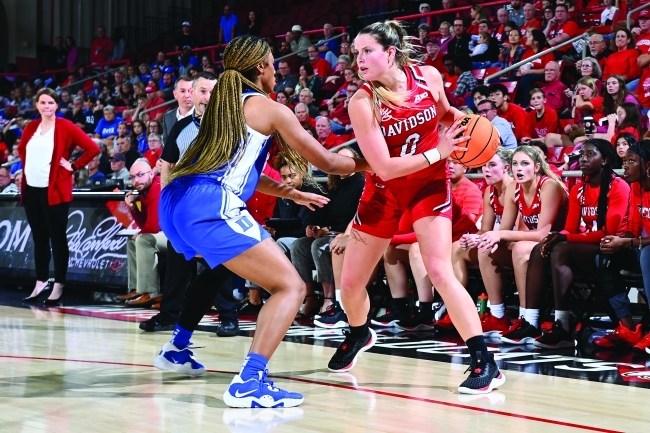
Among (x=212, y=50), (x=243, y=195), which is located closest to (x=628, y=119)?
(x=243, y=195)

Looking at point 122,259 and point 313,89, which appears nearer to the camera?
point 122,259

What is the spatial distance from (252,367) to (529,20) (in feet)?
33.9

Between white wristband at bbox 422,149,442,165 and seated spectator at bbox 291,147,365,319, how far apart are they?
3.31 meters

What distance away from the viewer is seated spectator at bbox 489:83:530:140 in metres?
9.85

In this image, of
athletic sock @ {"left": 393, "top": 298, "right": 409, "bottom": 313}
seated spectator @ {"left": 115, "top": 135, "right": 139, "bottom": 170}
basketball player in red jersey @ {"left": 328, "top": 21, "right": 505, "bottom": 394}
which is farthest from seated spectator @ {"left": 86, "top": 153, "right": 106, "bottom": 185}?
basketball player in red jersey @ {"left": 328, "top": 21, "right": 505, "bottom": 394}

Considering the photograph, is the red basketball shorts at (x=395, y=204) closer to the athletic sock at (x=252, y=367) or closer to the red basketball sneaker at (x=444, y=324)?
the athletic sock at (x=252, y=367)

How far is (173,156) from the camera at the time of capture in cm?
601

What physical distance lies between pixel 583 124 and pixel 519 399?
554 cm

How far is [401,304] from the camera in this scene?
701cm

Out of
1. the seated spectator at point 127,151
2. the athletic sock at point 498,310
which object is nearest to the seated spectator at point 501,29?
the seated spectator at point 127,151

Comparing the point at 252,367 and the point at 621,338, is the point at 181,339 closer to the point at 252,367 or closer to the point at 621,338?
the point at 252,367

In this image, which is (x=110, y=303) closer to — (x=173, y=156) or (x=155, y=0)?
(x=173, y=156)

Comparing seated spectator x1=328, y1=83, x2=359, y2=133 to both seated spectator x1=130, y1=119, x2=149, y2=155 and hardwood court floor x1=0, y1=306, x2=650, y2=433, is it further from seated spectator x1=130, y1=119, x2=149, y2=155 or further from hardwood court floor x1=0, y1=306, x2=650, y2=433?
hardwood court floor x1=0, y1=306, x2=650, y2=433

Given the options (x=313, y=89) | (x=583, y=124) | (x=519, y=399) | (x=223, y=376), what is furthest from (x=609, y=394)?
(x=313, y=89)
